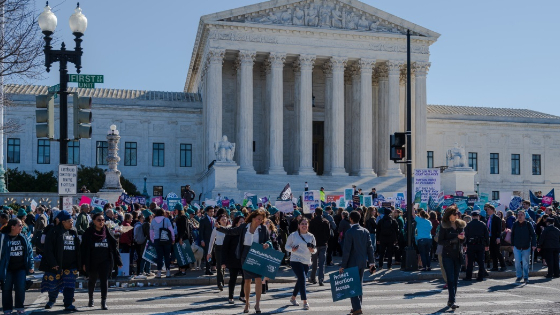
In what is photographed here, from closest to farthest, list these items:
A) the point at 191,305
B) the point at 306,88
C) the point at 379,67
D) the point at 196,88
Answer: the point at 191,305
the point at 306,88
the point at 379,67
the point at 196,88

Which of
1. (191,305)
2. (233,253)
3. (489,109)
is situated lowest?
(191,305)

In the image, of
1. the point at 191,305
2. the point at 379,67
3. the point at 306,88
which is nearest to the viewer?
the point at 191,305

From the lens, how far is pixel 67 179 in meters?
16.4

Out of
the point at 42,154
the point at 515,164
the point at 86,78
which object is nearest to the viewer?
the point at 86,78

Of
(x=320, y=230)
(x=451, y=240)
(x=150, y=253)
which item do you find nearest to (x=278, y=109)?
(x=150, y=253)

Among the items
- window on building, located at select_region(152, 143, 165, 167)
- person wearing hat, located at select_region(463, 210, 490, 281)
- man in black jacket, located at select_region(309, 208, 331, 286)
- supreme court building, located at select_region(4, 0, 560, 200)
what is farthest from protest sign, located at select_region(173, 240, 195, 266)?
window on building, located at select_region(152, 143, 165, 167)

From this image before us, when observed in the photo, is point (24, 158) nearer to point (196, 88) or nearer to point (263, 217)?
point (196, 88)

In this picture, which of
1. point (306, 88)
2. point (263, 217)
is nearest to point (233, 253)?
point (263, 217)

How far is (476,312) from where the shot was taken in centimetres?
1405

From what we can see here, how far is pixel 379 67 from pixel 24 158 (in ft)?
94.6

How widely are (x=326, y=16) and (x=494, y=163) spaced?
22.5m

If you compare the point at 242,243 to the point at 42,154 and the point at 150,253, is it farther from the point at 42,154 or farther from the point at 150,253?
the point at 42,154

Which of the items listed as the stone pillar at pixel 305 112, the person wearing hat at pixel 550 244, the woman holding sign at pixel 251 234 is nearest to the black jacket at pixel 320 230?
the woman holding sign at pixel 251 234

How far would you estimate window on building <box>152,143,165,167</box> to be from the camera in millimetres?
60156
